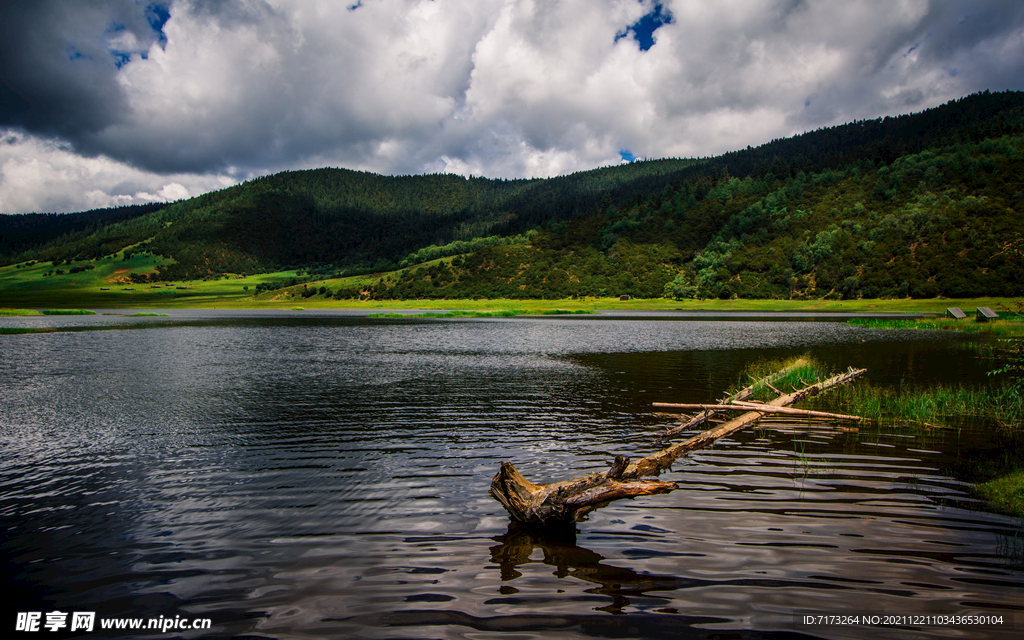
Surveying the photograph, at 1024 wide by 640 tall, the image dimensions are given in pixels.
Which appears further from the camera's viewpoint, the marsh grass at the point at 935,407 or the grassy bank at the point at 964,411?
the marsh grass at the point at 935,407

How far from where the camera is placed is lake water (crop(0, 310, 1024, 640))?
7.32 meters

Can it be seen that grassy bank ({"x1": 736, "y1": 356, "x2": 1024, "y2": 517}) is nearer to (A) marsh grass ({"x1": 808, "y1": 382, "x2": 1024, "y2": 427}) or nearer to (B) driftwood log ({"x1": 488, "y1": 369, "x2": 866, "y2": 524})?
(A) marsh grass ({"x1": 808, "y1": 382, "x2": 1024, "y2": 427})

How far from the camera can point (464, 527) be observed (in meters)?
10.3

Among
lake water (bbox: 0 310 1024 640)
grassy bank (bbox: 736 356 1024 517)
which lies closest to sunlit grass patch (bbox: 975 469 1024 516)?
grassy bank (bbox: 736 356 1024 517)

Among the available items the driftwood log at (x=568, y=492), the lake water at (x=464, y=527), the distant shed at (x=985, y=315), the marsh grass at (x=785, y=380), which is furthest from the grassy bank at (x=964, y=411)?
the distant shed at (x=985, y=315)

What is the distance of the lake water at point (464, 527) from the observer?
7324 millimetres

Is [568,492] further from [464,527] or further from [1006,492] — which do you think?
[1006,492]

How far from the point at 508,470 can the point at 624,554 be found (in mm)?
2499

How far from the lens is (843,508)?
428 inches

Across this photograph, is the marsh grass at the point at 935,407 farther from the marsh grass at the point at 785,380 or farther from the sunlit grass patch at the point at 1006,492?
the sunlit grass patch at the point at 1006,492

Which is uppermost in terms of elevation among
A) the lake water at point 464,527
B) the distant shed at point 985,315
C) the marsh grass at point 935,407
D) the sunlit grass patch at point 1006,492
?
the distant shed at point 985,315

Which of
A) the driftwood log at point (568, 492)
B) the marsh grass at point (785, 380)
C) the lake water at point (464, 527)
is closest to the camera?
the lake water at point (464, 527)

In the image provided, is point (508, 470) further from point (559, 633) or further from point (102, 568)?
point (102, 568)

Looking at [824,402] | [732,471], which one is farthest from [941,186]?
[732,471]
